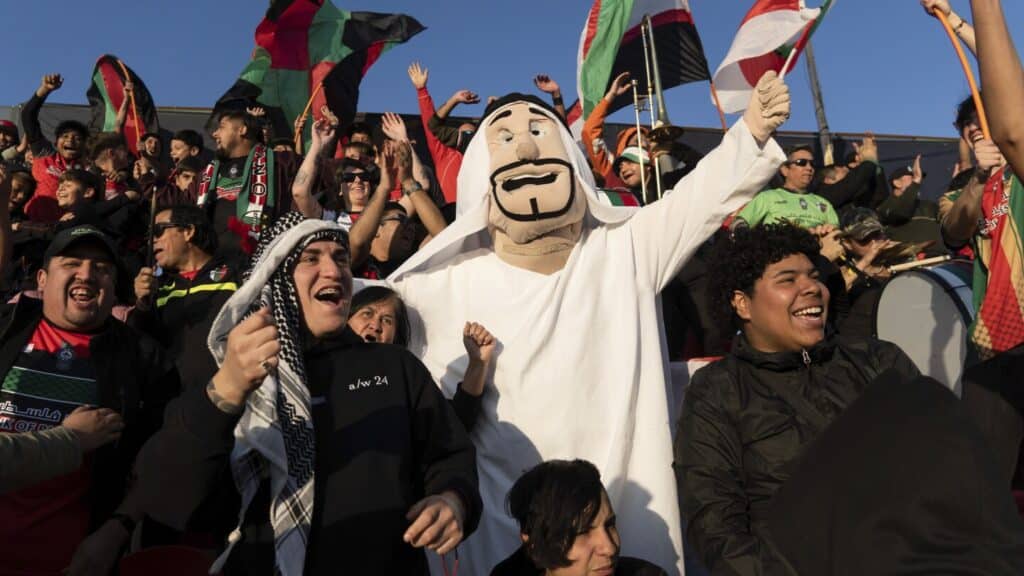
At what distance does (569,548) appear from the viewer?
281cm

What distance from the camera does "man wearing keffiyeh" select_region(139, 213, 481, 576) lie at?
2064 millimetres

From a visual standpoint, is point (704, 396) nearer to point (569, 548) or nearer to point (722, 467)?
point (722, 467)

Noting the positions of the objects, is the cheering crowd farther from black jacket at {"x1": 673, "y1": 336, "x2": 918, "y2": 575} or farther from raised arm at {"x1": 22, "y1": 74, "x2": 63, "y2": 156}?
raised arm at {"x1": 22, "y1": 74, "x2": 63, "y2": 156}

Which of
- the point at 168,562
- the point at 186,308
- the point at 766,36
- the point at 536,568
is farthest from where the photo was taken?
the point at 766,36

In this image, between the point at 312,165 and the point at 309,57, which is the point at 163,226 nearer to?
the point at 312,165

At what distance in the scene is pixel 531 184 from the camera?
12.4 feet

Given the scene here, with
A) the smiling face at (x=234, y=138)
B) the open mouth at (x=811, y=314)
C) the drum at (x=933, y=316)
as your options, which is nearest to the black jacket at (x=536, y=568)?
the open mouth at (x=811, y=314)

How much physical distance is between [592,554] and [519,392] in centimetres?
86

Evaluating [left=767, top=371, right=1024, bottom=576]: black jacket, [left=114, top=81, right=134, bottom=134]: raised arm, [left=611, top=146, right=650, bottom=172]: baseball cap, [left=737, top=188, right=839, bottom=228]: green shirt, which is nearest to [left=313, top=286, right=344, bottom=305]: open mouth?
[left=767, top=371, right=1024, bottom=576]: black jacket

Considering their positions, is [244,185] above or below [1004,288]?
above

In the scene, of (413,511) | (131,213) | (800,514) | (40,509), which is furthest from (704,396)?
(131,213)

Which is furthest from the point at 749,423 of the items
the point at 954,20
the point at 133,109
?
the point at 133,109

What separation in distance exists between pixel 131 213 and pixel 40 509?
3.59 meters

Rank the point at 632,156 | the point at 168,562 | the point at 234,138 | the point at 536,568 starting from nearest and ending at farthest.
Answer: the point at 168,562, the point at 536,568, the point at 234,138, the point at 632,156
